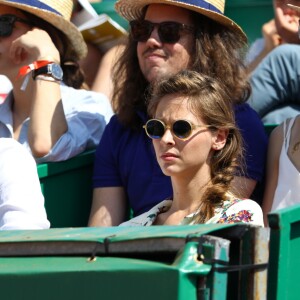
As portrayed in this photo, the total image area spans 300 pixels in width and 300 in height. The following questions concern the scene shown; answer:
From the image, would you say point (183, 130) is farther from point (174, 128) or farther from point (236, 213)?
point (236, 213)

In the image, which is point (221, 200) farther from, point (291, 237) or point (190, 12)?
point (190, 12)

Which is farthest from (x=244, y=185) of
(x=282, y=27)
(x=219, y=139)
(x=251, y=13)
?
(x=251, y=13)

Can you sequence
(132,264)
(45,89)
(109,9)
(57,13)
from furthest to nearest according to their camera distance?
(109,9)
(57,13)
(45,89)
(132,264)

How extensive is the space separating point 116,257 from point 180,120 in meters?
0.88

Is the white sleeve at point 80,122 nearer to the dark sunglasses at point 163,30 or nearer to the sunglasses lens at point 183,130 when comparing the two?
the dark sunglasses at point 163,30

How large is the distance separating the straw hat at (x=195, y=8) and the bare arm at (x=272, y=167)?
0.55 metres

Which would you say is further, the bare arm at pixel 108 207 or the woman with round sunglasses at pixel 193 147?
the bare arm at pixel 108 207

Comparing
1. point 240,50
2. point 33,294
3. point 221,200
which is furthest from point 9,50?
point 33,294

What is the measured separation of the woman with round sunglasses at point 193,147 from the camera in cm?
291

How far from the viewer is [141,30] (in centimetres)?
376

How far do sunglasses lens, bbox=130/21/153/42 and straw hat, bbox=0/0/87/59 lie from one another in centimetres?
53

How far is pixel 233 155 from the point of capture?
118 inches

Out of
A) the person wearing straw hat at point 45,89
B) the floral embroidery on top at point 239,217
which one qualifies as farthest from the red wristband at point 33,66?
the floral embroidery on top at point 239,217

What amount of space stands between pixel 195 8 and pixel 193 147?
933 millimetres
